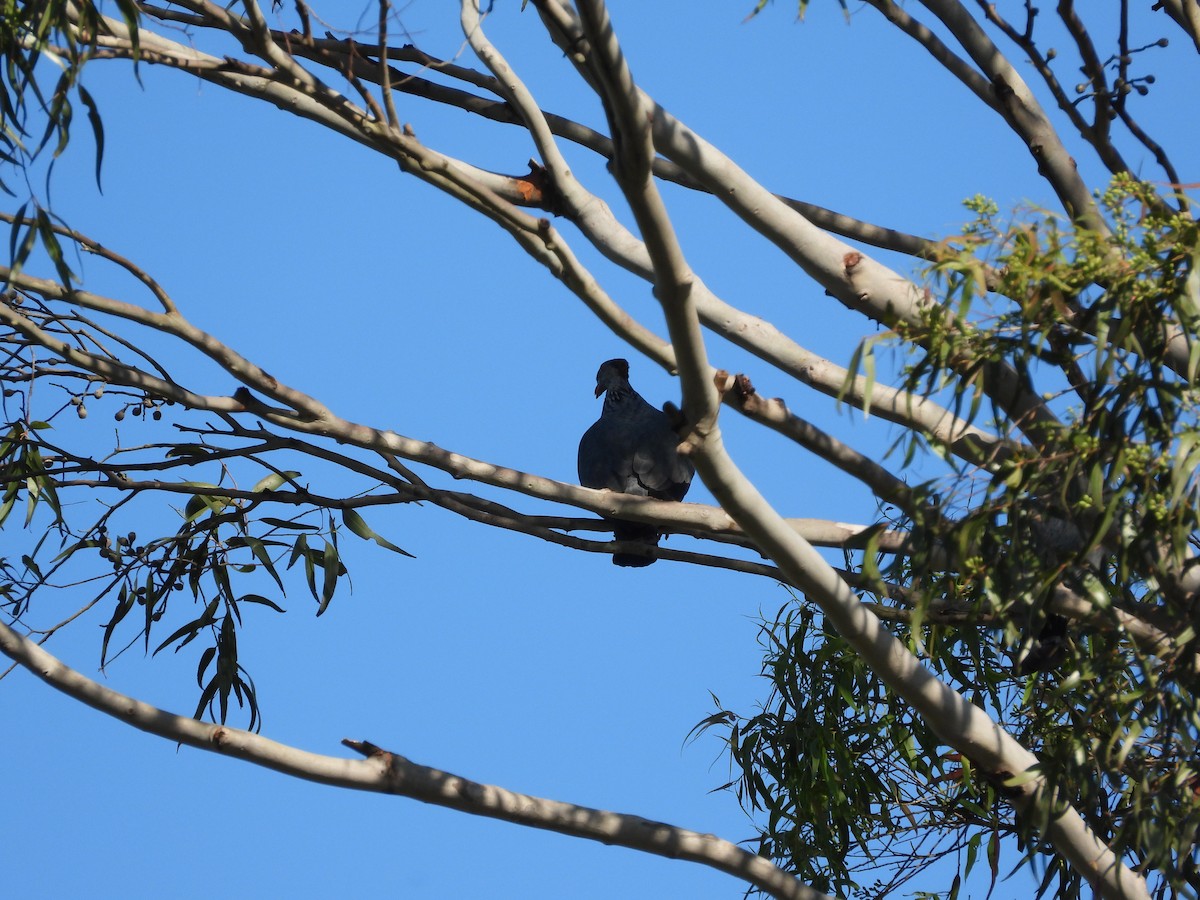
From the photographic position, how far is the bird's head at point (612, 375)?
5.27m

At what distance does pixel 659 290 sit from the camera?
2043 millimetres

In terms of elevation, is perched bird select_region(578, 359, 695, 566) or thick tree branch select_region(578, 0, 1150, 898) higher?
perched bird select_region(578, 359, 695, 566)

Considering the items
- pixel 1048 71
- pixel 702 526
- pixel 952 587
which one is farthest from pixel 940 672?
pixel 1048 71

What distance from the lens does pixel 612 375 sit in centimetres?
529

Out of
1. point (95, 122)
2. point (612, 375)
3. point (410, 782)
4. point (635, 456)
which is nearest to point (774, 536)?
point (410, 782)

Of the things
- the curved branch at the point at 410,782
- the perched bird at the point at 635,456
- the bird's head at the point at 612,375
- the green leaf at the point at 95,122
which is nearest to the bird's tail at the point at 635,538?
the perched bird at the point at 635,456

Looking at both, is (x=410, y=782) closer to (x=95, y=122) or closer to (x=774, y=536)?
(x=774, y=536)

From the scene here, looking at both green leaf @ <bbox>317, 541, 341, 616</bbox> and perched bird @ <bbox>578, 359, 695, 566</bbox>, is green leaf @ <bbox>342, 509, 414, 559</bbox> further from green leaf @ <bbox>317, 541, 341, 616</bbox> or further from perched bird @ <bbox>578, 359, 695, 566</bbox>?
perched bird @ <bbox>578, 359, 695, 566</bbox>

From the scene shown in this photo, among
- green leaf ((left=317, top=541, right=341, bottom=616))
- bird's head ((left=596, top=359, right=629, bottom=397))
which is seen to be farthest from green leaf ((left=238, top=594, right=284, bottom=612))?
bird's head ((left=596, top=359, right=629, bottom=397))

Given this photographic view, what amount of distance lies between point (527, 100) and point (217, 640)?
1.75m

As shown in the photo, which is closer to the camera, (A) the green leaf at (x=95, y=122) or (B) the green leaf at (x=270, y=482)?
(A) the green leaf at (x=95, y=122)

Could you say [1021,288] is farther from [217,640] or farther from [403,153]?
[217,640]

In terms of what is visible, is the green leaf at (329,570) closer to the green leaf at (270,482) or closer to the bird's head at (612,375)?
the green leaf at (270,482)

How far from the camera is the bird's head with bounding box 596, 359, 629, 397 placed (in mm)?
5270
